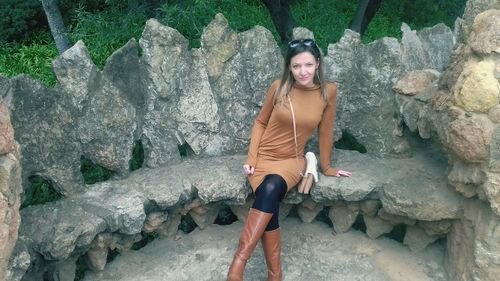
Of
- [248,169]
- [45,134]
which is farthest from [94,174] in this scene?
[248,169]

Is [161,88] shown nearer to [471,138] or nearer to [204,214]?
[204,214]

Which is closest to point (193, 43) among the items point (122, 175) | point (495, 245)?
point (122, 175)

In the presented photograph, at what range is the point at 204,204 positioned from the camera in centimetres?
364

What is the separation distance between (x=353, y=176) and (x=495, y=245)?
0.98 m

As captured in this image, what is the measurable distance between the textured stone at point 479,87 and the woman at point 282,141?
0.83 metres

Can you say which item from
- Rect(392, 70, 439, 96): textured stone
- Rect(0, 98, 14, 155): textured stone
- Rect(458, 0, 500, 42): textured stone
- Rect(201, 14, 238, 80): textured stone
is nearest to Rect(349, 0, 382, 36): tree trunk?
Rect(392, 70, 439, 96): textured stone

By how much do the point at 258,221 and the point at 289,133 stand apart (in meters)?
0.63

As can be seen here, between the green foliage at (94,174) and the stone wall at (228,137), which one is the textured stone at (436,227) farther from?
the green foliage at (94,174)

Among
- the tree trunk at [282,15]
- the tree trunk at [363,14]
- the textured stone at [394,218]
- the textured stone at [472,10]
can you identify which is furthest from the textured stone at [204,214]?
Result: the tree trunk at [363,14]

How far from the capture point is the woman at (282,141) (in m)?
3.25

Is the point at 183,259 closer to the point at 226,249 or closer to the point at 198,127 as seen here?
the point at 226,249

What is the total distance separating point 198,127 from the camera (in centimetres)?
381

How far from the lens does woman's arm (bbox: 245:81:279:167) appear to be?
3.52m

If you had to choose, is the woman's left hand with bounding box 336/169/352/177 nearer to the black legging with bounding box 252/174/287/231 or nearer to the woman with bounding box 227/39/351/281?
the woman with bounding box 227/39/351/281
